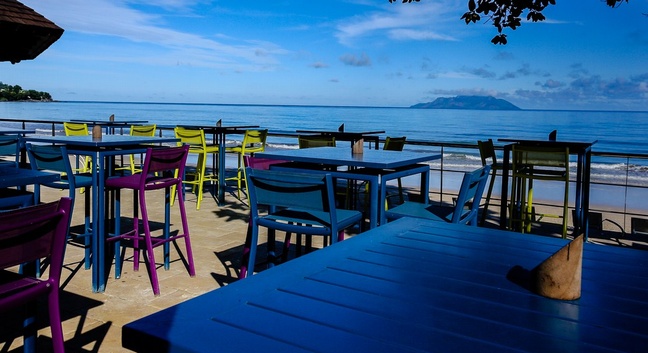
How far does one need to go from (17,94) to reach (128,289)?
307 ft

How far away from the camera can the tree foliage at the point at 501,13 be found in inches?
226

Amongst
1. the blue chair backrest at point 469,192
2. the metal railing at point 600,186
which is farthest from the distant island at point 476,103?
the blue chair backrest at point 469,192

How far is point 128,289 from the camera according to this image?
3488mm

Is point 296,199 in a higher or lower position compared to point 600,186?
higher

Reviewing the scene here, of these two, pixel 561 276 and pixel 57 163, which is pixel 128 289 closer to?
pixel 57 163

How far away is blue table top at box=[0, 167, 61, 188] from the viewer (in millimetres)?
2350

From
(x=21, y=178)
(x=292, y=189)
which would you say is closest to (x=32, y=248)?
(x=21, y=178)

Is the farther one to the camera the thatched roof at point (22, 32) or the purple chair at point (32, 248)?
the thatched roof at point (22, 32)

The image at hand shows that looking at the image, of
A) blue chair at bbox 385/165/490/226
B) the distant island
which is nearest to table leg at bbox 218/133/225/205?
blue chair at bbox 385/165/490/226

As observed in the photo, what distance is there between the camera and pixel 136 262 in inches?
155

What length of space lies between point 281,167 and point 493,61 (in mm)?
49277

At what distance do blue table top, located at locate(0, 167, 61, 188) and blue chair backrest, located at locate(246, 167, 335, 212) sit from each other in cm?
90

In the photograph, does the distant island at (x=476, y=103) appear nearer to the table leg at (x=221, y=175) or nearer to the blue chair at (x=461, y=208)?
the table leg at (x=221, y=175)

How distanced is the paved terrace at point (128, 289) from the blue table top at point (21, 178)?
30.7 inches
